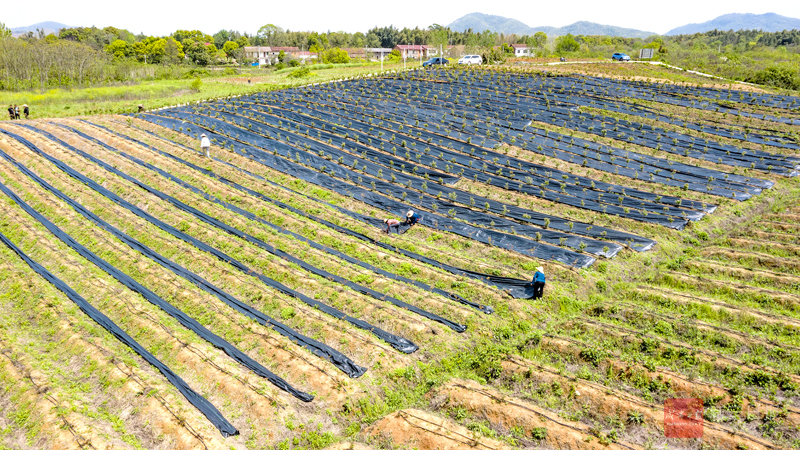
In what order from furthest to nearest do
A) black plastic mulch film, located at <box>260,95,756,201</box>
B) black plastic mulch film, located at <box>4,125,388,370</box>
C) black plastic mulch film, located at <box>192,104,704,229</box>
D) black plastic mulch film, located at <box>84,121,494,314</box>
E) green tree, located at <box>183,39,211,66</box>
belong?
green tree, located at <box>183,39,211,66</box> < black plastic mulch film, located at <box>260,95,756,201</box> < black plastic mulch film, located at <box>192,104,704,229</box> < black plastic mulch film, located at <box>84,121,494,314</box> < black plastic mulch film, located at <box>4,125,388,370</box>

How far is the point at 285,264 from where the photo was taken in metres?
12.3

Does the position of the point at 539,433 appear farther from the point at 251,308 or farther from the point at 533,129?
the point at 533,129

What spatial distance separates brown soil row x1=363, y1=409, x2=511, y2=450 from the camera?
→ 7.06m

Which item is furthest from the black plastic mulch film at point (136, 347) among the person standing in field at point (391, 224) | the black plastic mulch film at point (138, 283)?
the person standing in field at point (391, 224)

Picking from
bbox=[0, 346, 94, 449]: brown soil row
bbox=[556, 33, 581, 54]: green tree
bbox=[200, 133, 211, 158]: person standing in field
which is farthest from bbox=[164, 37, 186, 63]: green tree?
bbox=[0, 346, 94, 449]: brown soil row

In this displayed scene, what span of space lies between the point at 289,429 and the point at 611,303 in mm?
8417

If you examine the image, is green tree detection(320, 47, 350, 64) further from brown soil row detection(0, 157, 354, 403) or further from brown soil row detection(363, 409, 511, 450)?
brown soil row detection(363, 409, 511, 450)

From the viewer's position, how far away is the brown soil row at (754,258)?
1211 centimetres

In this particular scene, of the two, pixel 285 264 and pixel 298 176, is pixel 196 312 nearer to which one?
pixel 285 264

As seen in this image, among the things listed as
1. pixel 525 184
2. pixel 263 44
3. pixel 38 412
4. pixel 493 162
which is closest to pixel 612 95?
pixel 493 162

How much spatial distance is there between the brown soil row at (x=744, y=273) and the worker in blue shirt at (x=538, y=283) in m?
4.90

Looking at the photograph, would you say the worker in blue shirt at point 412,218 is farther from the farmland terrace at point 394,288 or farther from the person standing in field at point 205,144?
the person standing in field at point 205,144

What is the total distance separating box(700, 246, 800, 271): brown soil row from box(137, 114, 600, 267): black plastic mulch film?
2888 millimetres

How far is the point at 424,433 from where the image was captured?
730 cm
